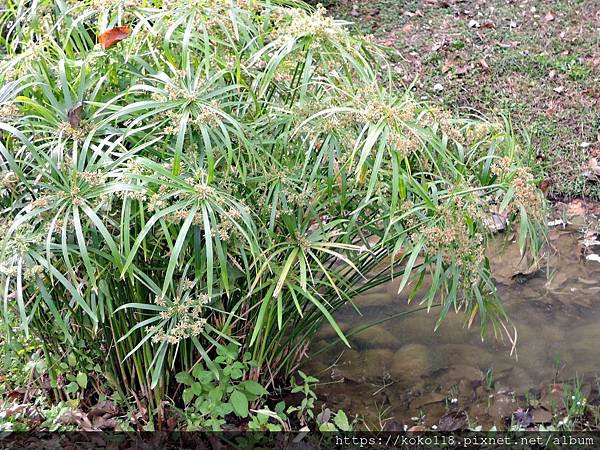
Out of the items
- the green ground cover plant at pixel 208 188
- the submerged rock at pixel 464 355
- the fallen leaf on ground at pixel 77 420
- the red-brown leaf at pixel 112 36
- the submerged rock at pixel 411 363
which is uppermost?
the red-brown leaf at pixel 112 36

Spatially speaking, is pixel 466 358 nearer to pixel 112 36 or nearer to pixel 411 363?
pixel 411 363

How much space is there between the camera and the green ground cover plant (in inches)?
74.4

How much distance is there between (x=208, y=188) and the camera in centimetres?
182

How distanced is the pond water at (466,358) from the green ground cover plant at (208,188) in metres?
0.43

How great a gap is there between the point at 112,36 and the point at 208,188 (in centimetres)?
63

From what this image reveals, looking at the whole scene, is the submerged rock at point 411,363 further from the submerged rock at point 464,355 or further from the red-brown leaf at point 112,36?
the red-brown leaf at point 112,36

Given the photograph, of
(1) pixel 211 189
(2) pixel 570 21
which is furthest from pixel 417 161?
(2) pixel 570 21

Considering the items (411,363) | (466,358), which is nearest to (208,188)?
A: (411,363)

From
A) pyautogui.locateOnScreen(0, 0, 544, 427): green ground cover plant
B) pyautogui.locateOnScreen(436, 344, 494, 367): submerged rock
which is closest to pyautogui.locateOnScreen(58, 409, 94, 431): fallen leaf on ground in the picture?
pyautogui.locateOnScreen(0, 0, 544, 427): green ground cover plant

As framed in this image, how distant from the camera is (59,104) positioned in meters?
2.09

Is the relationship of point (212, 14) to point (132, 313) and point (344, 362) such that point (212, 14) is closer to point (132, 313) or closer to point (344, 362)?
point (132, 313)

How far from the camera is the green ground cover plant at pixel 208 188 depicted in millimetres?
1889

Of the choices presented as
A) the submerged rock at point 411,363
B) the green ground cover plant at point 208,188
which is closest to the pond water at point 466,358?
the submerged rock at point 411,363

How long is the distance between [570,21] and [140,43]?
4470 millimetres
